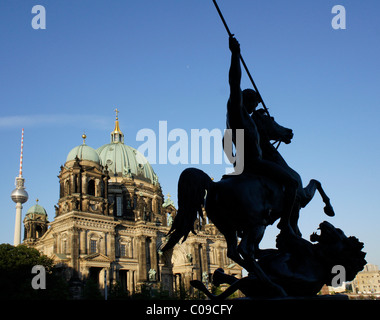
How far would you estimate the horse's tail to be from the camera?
6.81m

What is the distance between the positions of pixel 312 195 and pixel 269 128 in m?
1.58

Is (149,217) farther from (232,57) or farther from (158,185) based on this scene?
(232,57)

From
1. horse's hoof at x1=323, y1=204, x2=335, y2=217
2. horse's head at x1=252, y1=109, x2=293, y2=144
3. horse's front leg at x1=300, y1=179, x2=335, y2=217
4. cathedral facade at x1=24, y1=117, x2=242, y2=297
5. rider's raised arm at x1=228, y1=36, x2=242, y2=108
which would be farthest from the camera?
cathedral facade at x1=24, y1=117, x2=242, y2=297

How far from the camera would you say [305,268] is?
22.0 feet

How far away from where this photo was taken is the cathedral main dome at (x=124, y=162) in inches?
3098

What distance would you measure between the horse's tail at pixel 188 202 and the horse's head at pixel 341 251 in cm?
219

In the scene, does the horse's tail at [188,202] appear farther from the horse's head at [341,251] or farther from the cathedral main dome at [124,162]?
the cathedral main dome at [124,162]

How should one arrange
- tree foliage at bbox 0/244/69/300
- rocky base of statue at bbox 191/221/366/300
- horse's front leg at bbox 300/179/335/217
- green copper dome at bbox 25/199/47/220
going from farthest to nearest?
green copper dome at bbox 25/199/47/220
tree foliage at bbox 0/244/69/300
horse's front leg at bbox 300/179/335/217
rocky base of statue at bbox 191/221/366/300

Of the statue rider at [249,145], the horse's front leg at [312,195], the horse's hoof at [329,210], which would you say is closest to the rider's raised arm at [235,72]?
the statue rider at [249,145]

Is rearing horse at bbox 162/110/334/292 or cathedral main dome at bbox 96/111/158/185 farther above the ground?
cathedral main dome at bbox 96/111/158/185

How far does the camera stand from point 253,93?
26.3ft

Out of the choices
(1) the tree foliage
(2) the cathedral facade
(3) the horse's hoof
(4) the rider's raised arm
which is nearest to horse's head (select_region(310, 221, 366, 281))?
(3) the horse's hoof

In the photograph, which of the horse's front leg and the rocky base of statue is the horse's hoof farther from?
the rocky base of statue

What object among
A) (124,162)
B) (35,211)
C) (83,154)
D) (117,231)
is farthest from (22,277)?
(35,211)
